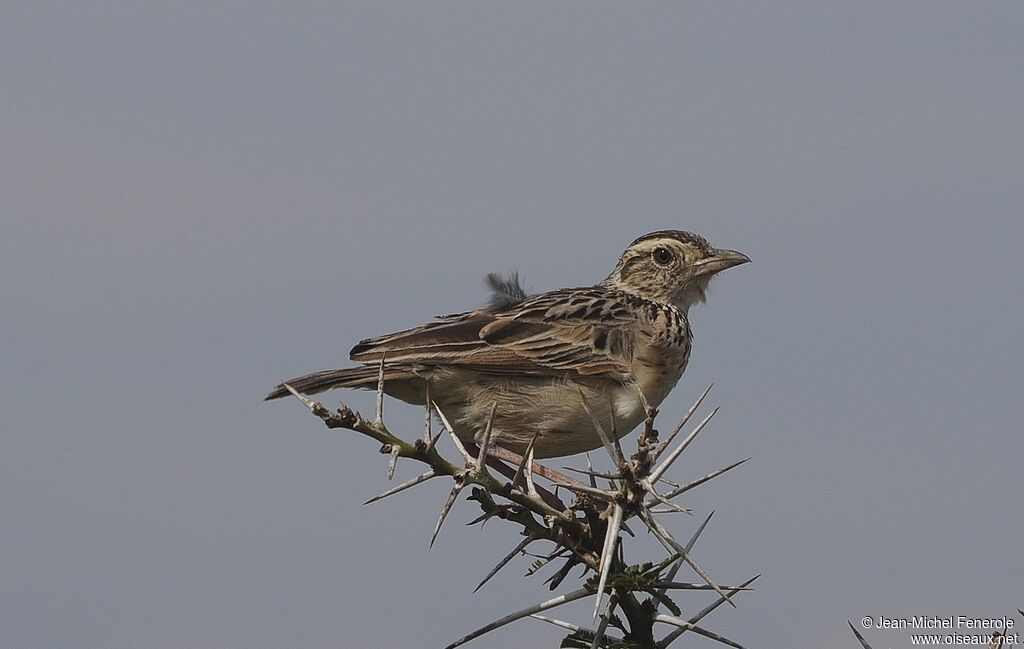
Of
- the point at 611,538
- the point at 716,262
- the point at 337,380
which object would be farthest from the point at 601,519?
the point at 716,262

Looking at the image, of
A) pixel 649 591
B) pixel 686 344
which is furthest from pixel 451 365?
pixel 649 591

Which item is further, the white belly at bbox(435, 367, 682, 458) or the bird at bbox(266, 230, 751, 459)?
the white belly at bbox(435, 367, 682, 458)

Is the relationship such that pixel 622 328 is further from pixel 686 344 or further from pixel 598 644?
pixel 598 644

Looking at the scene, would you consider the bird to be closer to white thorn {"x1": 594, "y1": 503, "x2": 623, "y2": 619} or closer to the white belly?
the white belly

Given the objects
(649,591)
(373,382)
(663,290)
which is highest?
(663,290)

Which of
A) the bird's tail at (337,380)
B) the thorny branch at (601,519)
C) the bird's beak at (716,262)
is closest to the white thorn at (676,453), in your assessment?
the thorny branch at (601,519)

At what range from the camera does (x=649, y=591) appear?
16.0 feet

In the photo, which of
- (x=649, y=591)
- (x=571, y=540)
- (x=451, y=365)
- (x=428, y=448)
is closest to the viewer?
(x=428, y=448)

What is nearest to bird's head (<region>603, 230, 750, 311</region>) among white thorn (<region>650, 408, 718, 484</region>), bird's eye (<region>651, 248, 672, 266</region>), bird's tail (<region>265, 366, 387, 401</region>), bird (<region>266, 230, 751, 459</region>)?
bird's eye (<region>651, 248, 672, 266</region>)

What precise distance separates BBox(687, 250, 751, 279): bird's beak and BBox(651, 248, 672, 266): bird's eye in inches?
8.1

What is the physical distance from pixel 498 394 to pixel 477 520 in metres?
3.11

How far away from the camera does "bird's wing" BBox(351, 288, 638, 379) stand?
8156mm

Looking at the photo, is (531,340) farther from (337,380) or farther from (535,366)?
(337,380)

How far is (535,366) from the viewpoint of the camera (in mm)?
8648
